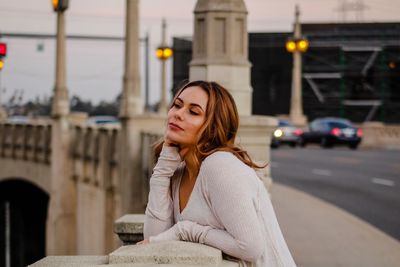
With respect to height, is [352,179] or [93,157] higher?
[93,157]

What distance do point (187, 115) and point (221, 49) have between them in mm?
7085

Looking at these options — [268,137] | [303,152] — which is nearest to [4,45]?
[268,137]

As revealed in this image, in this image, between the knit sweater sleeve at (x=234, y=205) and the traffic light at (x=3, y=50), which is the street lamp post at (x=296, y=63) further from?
the knit sweater sleeve at (x=234, y=205)

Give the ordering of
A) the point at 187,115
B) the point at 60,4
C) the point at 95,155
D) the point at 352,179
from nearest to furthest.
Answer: the point at 187,115
the point at 60,4
the point at 352,179
the point at 95,155

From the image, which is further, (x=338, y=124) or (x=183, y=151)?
(x=338, y=124)

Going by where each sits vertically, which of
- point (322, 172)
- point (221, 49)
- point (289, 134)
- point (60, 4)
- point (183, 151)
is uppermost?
point (60, 4)

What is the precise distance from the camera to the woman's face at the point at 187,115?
166 inches

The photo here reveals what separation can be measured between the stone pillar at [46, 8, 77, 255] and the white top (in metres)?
31.0

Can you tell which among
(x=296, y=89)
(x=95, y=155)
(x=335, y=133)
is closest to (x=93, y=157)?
(x=95, y=155)

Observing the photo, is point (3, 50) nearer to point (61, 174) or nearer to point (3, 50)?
point (3, 50)

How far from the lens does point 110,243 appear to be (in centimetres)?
2606

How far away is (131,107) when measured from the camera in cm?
2125

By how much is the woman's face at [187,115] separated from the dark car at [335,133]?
39.3 m

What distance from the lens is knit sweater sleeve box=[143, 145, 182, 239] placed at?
4.45 m
